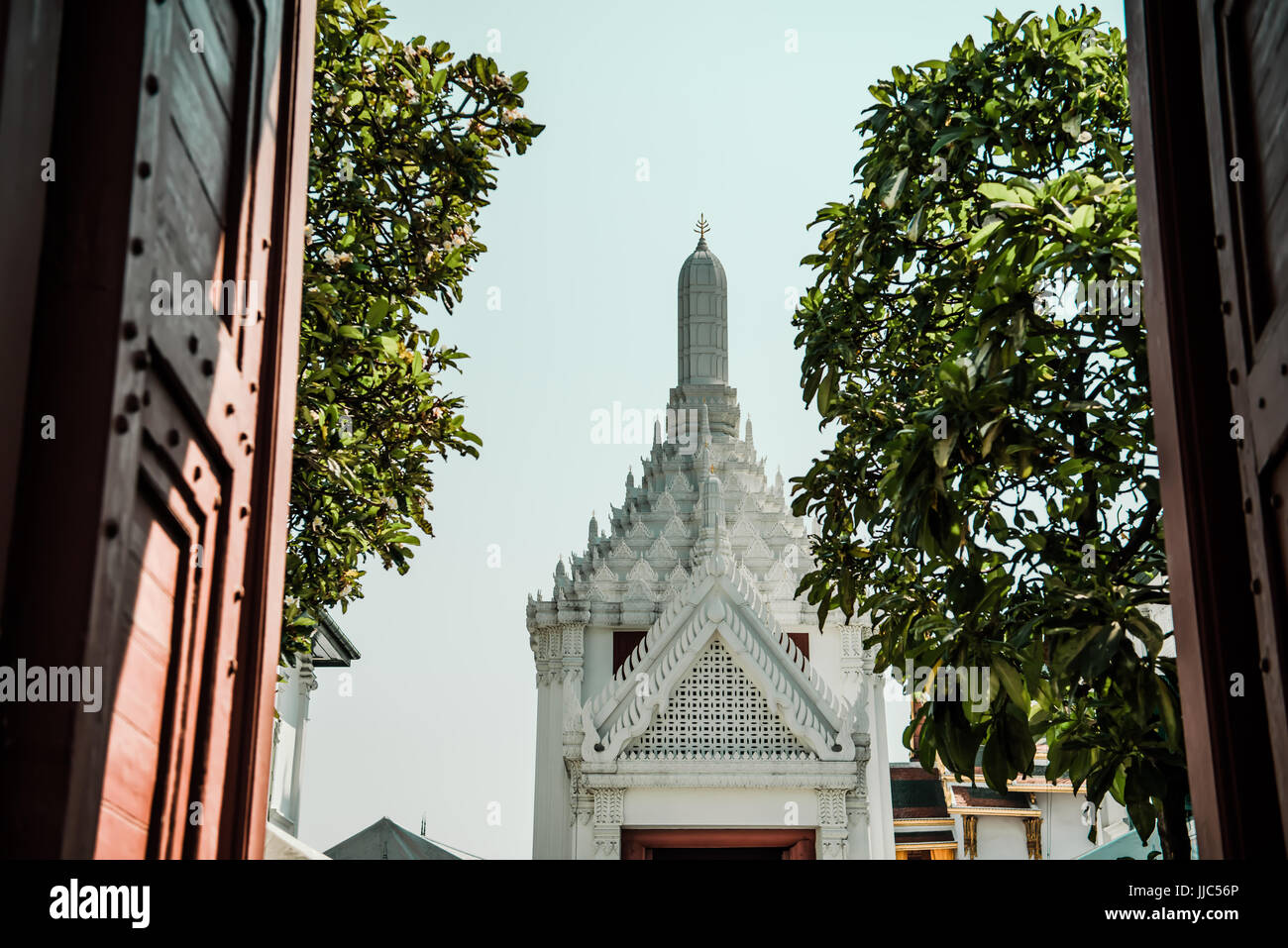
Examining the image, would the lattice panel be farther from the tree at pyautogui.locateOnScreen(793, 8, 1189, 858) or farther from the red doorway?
the tree at pyautogui.locateOnScreen(793, 8, 1189, 858)

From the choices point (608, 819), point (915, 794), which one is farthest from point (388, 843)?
point (915, 794)

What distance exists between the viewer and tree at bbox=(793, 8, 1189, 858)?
5277 mm

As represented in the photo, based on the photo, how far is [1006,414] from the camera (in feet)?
18.2

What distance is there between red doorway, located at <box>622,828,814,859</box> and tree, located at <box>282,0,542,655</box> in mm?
9838

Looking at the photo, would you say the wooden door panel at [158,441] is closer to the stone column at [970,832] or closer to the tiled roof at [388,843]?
the tiled roof at [388,843]

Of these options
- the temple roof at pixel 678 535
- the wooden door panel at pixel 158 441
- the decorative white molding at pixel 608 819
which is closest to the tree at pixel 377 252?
the wooden door panel at pixel 158 441

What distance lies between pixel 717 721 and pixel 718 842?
1.50 metres

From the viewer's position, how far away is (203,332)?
282cm

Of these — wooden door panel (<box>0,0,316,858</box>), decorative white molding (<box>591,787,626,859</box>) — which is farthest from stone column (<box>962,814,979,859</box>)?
wooden door panel (<box>0,0,316,858</box>)

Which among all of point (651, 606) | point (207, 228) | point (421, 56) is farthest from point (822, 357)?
point (651, 606)

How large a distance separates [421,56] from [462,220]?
92cm

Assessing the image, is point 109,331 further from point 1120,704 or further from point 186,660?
point 1120,704

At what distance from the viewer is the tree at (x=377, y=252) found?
7.18 m

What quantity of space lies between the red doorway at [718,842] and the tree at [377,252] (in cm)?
984
